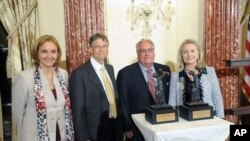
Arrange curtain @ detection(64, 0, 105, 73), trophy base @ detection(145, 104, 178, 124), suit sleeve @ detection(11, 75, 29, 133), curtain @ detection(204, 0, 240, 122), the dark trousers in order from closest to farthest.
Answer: trophy base @ detection(145, 104, 178, 124)
suit sleeve @ detection(11, 75, 29, 133)
the dark trousers
curtain @ detection(64, 0, 105, 73)
curtain @ detection(204, 0, 240, 122)

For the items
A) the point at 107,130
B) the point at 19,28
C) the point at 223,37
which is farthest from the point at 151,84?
the point at 19,28

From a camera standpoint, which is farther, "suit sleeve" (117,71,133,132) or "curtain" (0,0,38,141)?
"curtain" (0,0,38,141)

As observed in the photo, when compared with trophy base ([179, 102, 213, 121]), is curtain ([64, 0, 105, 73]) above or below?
above

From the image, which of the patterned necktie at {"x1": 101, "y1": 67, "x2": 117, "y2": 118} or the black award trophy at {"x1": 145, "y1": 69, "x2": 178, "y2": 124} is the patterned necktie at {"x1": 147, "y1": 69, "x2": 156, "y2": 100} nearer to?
the patterned necktie at {"x1": 101, "y1": 67, "x2": 117, "y2": 118}

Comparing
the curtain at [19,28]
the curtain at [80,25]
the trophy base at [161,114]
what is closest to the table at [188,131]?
the trophy base at [161,114]

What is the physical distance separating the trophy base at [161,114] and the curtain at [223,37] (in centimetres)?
178

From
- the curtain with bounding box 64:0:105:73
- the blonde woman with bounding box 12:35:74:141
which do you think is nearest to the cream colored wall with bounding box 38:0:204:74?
the curtain with bounding box 64:0:105:73

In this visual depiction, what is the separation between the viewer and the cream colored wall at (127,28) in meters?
3.28

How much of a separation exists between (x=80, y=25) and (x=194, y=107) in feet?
5.32

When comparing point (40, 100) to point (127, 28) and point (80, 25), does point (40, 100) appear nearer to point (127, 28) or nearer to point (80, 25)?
point (80, 25)

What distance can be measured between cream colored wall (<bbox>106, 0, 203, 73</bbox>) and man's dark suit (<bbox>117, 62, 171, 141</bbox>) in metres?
0.91

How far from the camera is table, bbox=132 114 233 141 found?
1889mm

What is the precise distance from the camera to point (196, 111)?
2.07 m

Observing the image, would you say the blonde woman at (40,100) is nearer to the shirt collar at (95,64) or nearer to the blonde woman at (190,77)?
the shirt collar at (95,64)
